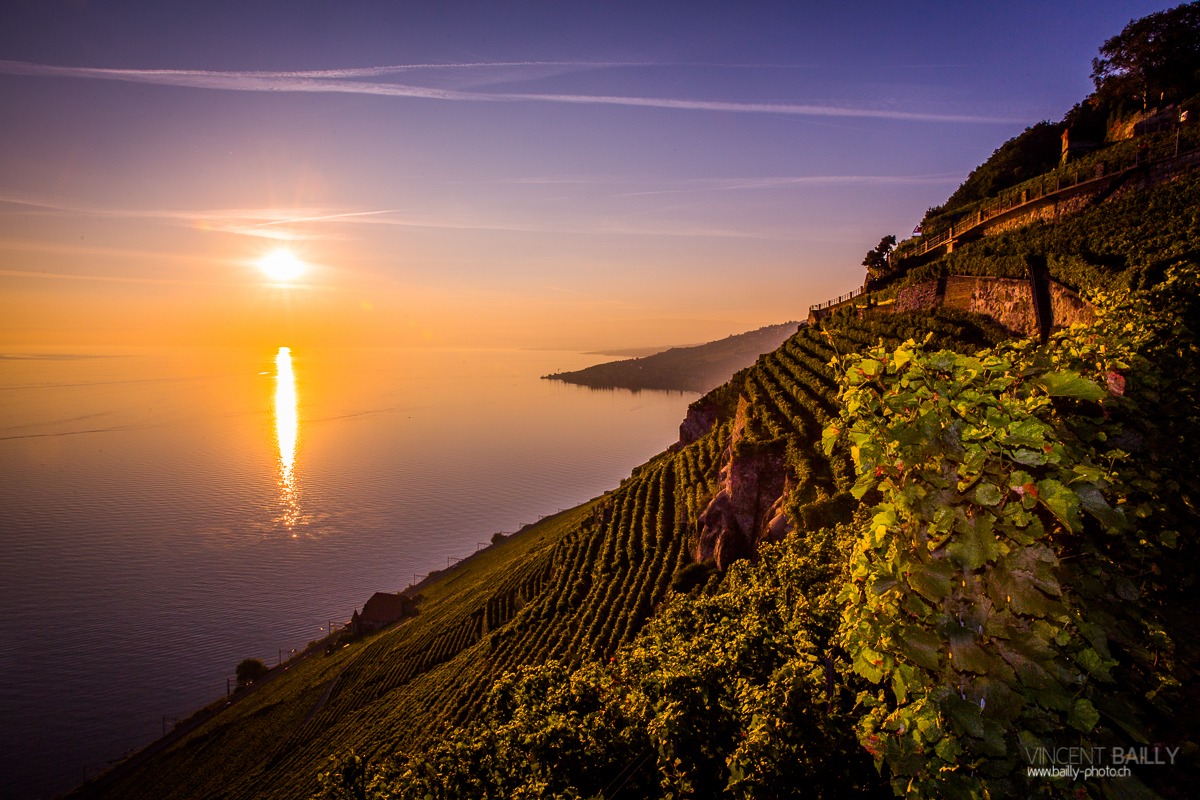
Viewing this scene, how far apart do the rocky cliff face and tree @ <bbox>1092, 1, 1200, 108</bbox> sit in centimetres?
4400

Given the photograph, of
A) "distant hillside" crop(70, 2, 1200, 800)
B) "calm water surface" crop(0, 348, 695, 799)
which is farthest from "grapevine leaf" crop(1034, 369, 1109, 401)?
"calm water surface" crop(0, 348, 695, 799)

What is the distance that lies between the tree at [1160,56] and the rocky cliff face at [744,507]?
4400 centimetres

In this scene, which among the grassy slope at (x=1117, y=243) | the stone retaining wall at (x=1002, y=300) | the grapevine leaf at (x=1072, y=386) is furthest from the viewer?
the stone retaining wall at (x=1002, y=300)

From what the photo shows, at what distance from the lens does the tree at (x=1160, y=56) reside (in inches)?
1620

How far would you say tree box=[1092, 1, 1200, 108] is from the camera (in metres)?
41.2

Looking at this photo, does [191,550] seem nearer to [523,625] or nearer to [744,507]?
[523,625]

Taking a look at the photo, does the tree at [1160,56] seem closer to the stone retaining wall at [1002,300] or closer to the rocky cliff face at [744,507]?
the stone retaining wall at [1002,300]

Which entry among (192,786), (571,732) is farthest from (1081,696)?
(192,786)

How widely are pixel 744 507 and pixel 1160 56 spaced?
5004 cm

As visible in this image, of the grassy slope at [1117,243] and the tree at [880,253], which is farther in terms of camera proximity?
the tree at [880,253]

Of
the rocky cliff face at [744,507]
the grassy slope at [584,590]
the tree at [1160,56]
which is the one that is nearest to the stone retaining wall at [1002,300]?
the grassy slope at [584,590]

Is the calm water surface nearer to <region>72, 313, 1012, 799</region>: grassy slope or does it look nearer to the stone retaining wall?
<region>72, 313, 1012, 799</region>: grassy slope

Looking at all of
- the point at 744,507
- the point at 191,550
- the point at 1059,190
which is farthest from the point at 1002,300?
the point at 191,550

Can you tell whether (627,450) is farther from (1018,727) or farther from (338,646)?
(1018,727)
